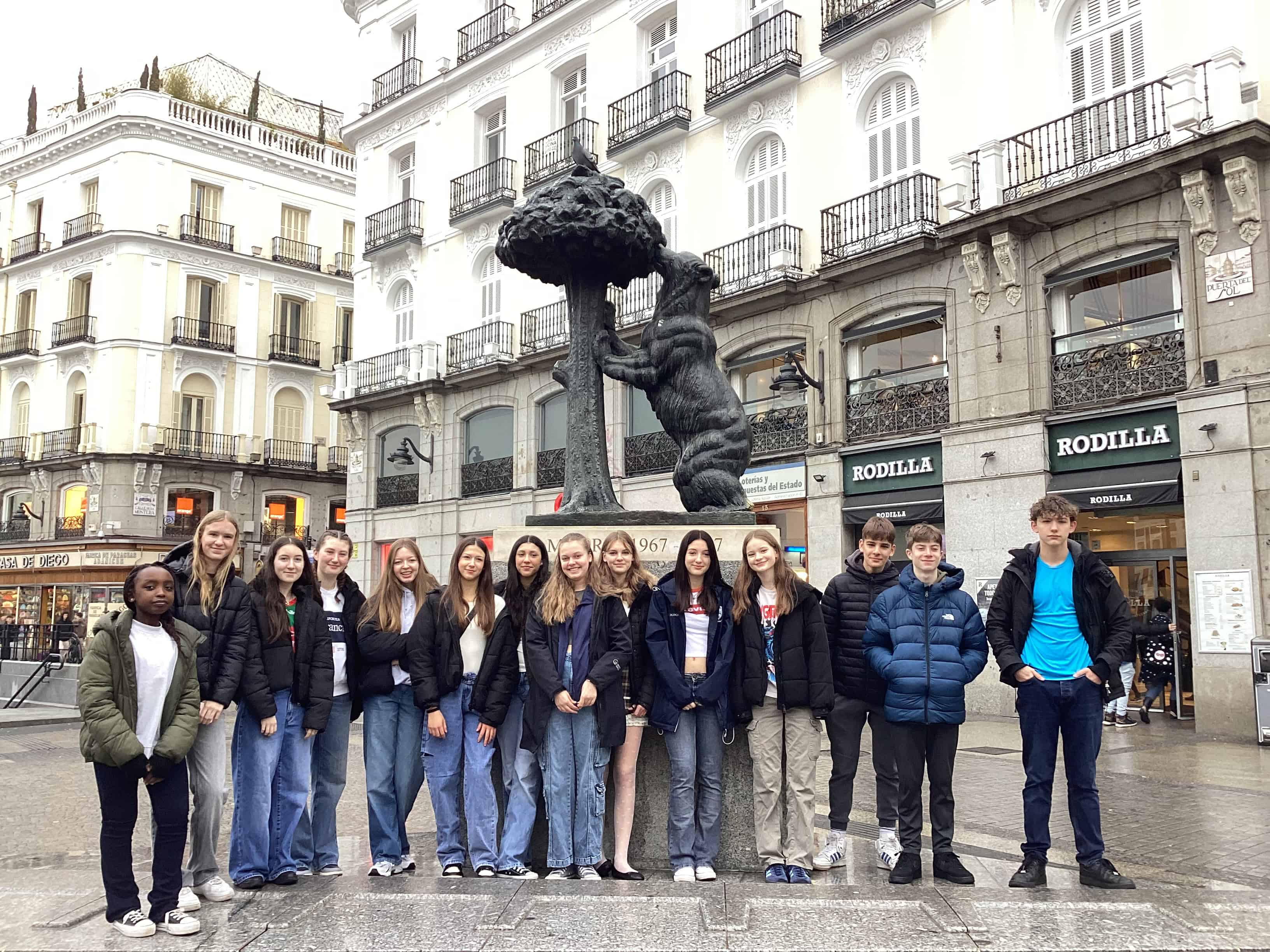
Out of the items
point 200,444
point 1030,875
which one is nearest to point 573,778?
point 1030,875

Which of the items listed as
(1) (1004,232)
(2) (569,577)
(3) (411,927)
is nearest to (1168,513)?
(1) (1004,232)

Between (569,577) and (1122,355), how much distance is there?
12199mm

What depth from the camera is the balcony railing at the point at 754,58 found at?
20.2 metres

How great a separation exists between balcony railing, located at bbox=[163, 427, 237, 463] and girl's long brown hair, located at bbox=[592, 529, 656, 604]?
111ft

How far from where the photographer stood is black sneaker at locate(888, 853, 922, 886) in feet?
17.6

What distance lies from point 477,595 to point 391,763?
0.99 metres

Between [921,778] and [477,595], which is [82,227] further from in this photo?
[921,778]

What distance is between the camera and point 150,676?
4.66 metres

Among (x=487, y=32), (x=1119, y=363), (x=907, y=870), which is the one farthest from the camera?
(x=487, y=32)

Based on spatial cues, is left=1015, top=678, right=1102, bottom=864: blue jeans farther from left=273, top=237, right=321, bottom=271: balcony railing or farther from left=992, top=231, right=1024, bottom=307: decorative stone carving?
left=273, top=237, right=321, bottom=271: balcony railing

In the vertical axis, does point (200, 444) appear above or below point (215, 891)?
above

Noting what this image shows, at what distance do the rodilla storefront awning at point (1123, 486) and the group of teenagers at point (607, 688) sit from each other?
32.3 feet

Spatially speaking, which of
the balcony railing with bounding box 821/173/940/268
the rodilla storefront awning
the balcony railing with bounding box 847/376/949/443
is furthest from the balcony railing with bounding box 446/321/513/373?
the rodilla storefront awning

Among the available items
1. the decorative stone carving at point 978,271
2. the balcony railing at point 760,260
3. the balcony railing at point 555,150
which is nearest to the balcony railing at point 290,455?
the balcony railing at point 555,150
